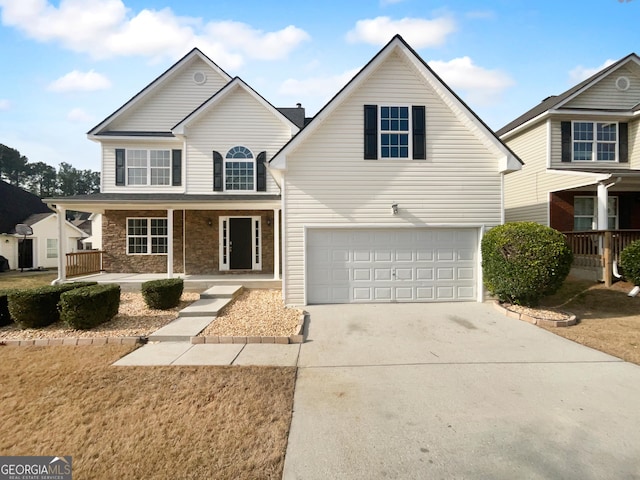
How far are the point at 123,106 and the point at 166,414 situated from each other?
48.6ft

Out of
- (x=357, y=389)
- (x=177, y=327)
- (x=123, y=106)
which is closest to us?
(x=357, y=389)

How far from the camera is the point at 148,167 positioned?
45.2 ft

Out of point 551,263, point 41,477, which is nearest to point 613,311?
point 551,263

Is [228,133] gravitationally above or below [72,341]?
above

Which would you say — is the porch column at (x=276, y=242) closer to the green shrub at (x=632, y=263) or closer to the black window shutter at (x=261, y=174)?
the black window shutter at (x=261, y=174)

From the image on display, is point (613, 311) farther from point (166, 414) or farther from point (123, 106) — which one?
point (123, 106)

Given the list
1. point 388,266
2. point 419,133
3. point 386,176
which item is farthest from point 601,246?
point 386,176

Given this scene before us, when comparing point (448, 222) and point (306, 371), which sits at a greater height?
point (448, 222)

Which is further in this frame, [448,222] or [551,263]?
[448,222]

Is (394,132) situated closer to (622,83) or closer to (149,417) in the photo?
(149,417)

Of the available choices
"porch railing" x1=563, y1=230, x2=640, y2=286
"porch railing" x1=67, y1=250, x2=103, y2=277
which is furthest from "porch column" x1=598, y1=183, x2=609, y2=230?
"porch railing" x1=67, y1=250, x2=103, y2=277

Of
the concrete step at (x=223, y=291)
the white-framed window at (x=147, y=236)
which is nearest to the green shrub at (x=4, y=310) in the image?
the concrete step at (x=223, y=291)

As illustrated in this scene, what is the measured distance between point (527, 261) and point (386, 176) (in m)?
4.14

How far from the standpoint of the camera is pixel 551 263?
7273mm
